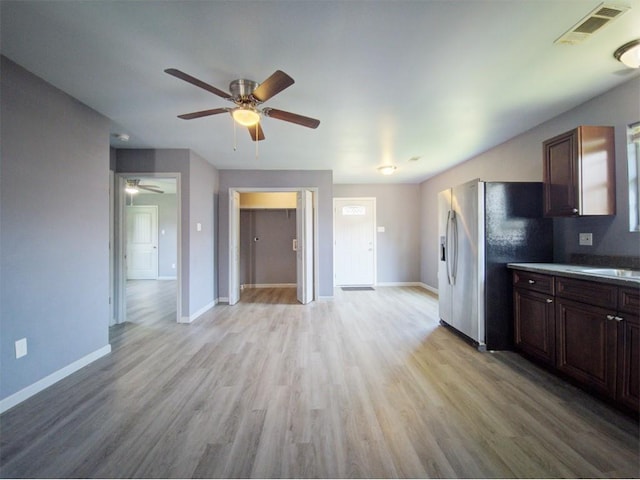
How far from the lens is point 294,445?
1.63m

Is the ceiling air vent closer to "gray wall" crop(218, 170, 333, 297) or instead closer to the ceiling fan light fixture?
the ceiling fan light fixture

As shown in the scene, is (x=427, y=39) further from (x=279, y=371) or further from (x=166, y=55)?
(x=279, y=371)

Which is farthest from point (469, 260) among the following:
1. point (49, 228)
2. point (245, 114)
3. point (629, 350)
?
point (49, 228)

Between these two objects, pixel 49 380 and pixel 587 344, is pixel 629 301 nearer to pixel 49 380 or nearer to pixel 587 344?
pixel 587 344

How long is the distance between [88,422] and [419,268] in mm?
6479

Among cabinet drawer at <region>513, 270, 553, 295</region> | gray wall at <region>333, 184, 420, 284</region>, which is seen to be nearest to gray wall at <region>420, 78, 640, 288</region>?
cabinet drawer at <region>513, 270, 553, 295</region>

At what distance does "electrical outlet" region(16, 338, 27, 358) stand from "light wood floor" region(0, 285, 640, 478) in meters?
0.35

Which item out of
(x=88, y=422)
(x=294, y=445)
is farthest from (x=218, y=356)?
(x=294, y=445)

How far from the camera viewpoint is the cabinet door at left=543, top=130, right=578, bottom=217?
2.53m

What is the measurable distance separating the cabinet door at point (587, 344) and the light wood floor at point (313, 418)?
16 centimetres

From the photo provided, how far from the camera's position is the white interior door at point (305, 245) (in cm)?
516

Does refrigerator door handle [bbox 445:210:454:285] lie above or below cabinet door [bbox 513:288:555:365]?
above

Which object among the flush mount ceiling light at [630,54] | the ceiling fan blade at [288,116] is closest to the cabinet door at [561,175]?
the flush mount ceiling light at [630,54]

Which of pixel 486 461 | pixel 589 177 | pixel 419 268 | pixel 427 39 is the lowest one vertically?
pixel 486 461
